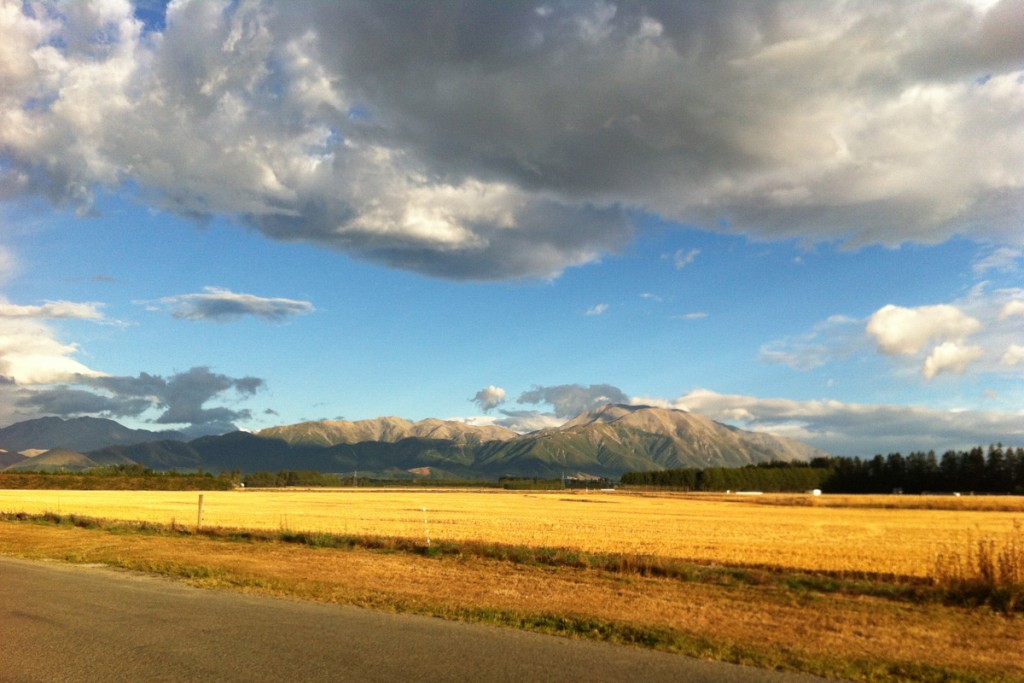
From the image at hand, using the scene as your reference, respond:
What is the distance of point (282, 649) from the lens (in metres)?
10.8

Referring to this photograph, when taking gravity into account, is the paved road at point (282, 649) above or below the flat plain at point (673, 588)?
above

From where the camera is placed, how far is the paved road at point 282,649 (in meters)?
9.53

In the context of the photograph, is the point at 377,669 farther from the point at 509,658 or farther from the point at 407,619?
the point at 407,619

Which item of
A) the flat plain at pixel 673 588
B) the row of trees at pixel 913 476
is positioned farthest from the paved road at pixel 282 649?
the row of trees at pixel 913 476

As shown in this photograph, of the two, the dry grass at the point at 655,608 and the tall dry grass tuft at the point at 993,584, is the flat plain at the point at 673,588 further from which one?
the tall dry grass tuft at the point at 993,584

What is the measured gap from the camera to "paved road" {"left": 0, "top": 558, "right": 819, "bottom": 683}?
31.3ft

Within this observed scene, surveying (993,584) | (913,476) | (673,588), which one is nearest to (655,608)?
(673,588)

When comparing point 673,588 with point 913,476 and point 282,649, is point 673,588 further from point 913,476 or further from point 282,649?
point 913,476

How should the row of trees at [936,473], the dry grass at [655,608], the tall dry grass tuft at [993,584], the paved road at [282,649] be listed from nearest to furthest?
the paved road at [282,649] → the dry grass at [655,608] → the tall dry grass tuft at [993,584] → the row of trees at [936,473]

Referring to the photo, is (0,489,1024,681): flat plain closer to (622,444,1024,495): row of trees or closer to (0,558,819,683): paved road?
(0,558,819,683): paved road

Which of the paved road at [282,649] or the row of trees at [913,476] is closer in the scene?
the paved road at [282,649]

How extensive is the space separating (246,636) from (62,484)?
516ft

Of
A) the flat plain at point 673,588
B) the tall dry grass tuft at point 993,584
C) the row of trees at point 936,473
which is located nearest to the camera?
the flat plain at point 673,588

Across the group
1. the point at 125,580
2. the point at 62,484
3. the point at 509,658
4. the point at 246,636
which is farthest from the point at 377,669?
the point at 62,484
